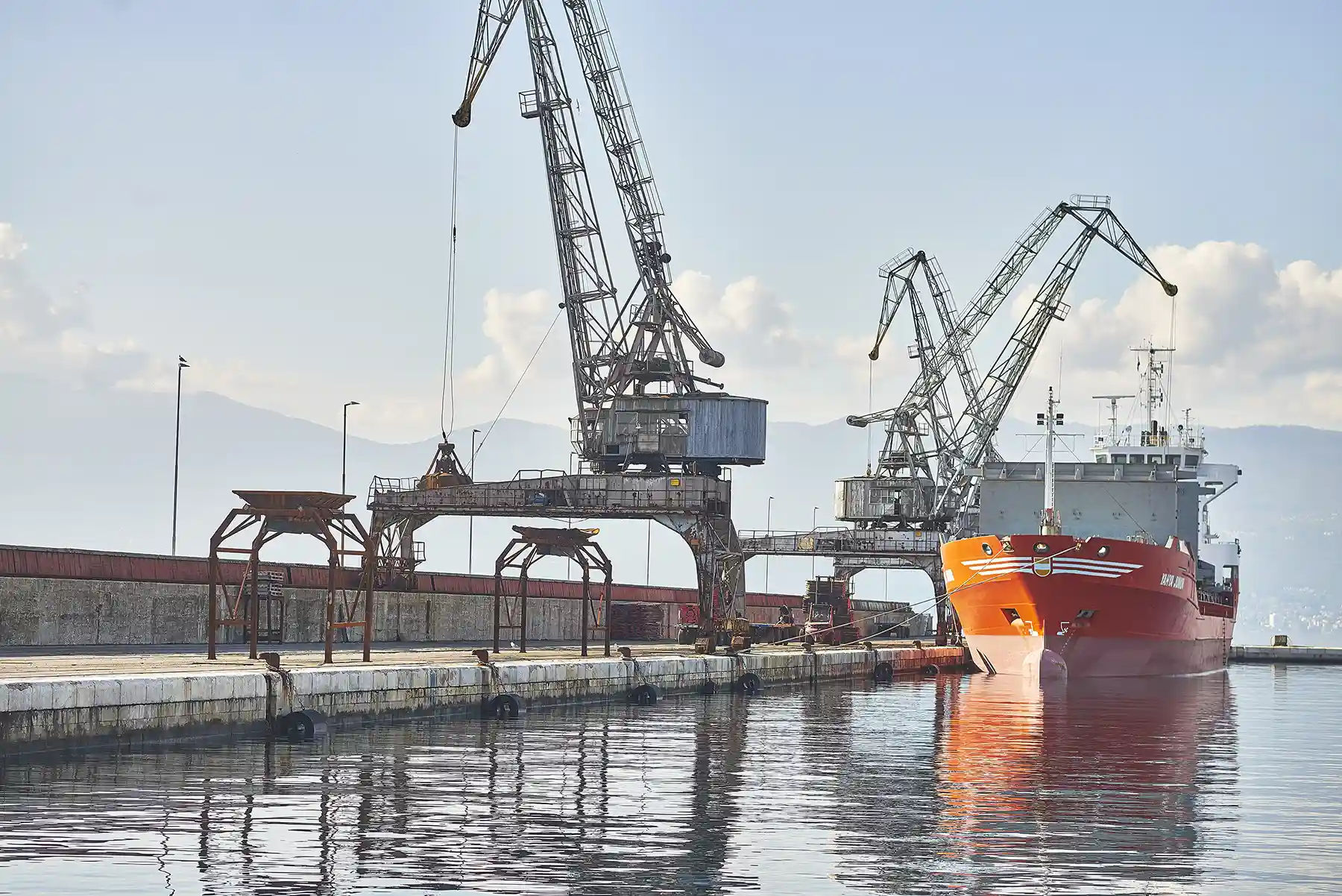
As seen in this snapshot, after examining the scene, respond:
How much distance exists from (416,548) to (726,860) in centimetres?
8255

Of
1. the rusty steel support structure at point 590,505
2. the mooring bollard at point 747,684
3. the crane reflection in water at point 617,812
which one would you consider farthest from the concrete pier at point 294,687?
the rusty steel support structure at point 590,505

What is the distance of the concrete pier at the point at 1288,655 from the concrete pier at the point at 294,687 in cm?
6755

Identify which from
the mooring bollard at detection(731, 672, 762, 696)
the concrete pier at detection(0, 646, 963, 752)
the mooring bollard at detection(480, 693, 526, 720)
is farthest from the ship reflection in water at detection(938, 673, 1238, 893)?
the mooring bollard at detection(480, 693, 526, 720)

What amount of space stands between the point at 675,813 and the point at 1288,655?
10314 centimetres

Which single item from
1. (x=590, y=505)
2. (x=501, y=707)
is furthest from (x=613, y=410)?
(x=501, y=707)

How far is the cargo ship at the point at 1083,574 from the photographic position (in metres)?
67.4

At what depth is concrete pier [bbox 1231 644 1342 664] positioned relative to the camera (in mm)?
119312

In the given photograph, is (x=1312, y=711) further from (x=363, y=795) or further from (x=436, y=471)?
(x=436, y=471)

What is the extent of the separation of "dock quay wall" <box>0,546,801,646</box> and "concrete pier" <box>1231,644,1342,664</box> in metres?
59.4

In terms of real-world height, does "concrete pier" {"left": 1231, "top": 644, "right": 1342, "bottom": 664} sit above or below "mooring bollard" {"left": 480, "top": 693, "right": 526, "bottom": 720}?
below

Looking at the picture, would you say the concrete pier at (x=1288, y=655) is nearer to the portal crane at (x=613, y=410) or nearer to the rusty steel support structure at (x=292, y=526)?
the portal crane at (x=613, y=410)

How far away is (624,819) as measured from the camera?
25109 mm

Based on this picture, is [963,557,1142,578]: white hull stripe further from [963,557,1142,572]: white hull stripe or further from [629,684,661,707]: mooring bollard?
[629,684,661,707]: mooring bollard

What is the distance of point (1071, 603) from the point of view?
67438mm
